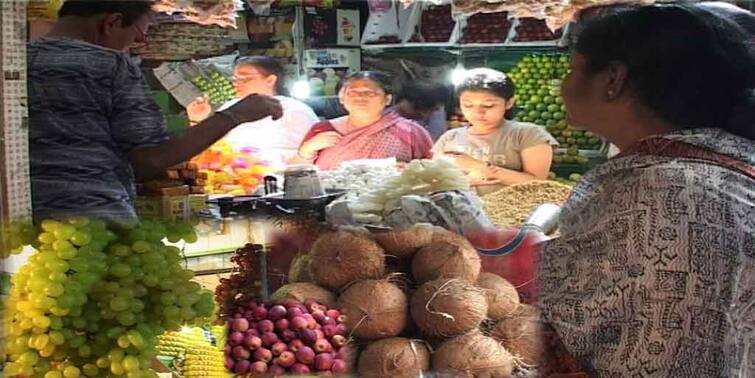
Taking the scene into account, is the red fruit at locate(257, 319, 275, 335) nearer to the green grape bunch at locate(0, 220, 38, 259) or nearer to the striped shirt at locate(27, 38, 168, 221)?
the striped shirt at locate(27, 38, 168, 221)

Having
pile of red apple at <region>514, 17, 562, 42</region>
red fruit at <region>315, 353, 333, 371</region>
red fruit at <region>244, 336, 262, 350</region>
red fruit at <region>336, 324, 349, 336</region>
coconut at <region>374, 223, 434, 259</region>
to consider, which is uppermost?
pile of red apple at <region>514, 17, 562, 42</region>

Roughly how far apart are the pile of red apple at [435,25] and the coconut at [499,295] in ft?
1.79

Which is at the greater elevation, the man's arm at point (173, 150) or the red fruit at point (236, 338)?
the man's arm at point (173, 150)

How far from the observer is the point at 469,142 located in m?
2.02

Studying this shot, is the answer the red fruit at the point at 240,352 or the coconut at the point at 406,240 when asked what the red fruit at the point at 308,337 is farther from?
the coconut at the point at 406,240

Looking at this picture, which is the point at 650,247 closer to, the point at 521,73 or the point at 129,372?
the point at 521,73

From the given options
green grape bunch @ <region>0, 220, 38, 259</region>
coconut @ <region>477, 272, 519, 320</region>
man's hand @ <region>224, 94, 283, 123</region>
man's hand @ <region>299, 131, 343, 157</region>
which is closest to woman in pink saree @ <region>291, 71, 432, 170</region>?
man's hand @ <region>299, 131, 343, 157</region>

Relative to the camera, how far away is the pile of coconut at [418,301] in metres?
1.94

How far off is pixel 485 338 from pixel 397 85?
0.59m

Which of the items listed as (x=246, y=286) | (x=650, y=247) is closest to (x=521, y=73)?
(x=650, y=247)

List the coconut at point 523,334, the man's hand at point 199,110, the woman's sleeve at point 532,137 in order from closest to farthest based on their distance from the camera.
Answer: the man's hand at point 199,110, the coconut at point 523,334, the woman's sleeve at point 532,137

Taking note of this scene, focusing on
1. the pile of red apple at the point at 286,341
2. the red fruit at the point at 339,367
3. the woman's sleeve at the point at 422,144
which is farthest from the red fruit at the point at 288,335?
the woman's sleeve at the point at 422,144

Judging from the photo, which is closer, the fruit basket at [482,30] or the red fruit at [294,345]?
the red fruit at [294,345]

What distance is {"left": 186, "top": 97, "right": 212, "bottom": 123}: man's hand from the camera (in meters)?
1.83
